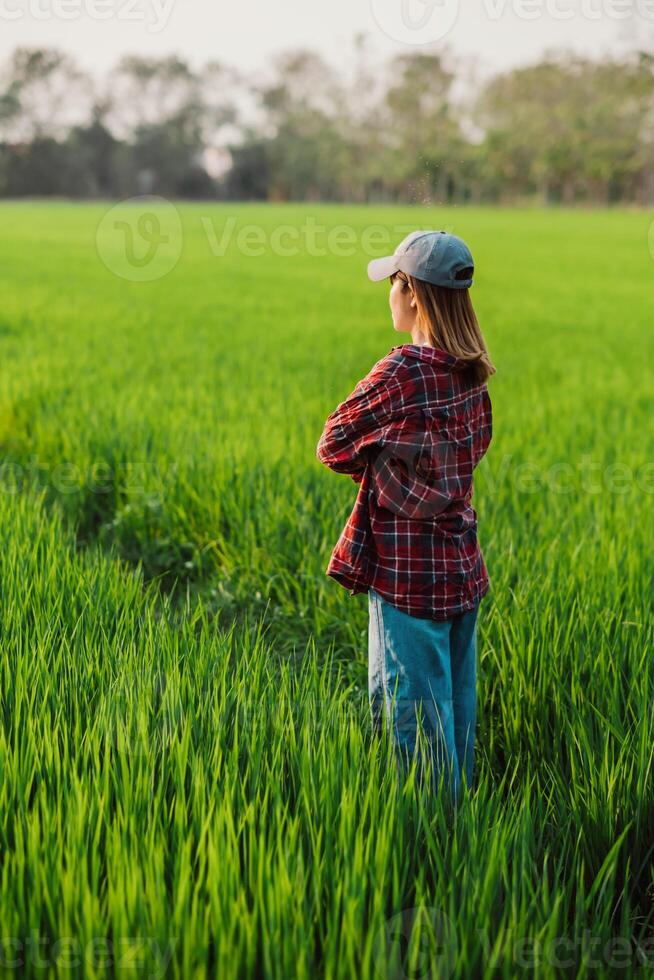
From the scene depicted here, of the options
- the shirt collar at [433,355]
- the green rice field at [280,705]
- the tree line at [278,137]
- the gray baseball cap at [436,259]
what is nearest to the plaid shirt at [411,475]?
the shirt collar at [433,355]

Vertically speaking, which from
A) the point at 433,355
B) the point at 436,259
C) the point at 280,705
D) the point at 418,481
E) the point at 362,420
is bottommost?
the point at 280,705

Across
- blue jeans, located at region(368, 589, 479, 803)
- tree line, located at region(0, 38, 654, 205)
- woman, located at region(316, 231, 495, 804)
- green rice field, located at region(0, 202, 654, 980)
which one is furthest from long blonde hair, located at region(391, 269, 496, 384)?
tree line, located at region(0, 38, 654, 205)

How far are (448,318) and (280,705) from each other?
0.77 metres

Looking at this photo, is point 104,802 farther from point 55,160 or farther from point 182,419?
point 55,160

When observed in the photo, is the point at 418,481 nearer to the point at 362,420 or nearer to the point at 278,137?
the point at 362,420

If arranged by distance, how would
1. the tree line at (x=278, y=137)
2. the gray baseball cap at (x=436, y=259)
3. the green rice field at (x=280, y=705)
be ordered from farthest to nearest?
the tree line at (x=278, y=137), the gray baseball cap at (x=436, y=259), the green rice field at (x=280, y=705)

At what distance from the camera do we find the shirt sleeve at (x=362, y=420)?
1.67 metres

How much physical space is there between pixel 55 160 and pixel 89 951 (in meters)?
65.6

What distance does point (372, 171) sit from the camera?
102ft

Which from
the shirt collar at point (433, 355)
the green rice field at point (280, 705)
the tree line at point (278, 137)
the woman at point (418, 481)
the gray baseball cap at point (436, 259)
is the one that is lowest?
the green rice field at point (280, 705)

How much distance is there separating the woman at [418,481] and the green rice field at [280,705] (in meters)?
0.14

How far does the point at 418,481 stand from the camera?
5.59ft

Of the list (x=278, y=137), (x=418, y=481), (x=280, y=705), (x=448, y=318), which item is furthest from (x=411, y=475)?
(x=278, y=137)

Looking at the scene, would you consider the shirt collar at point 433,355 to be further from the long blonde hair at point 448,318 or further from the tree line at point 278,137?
the tree line at point 278,137
